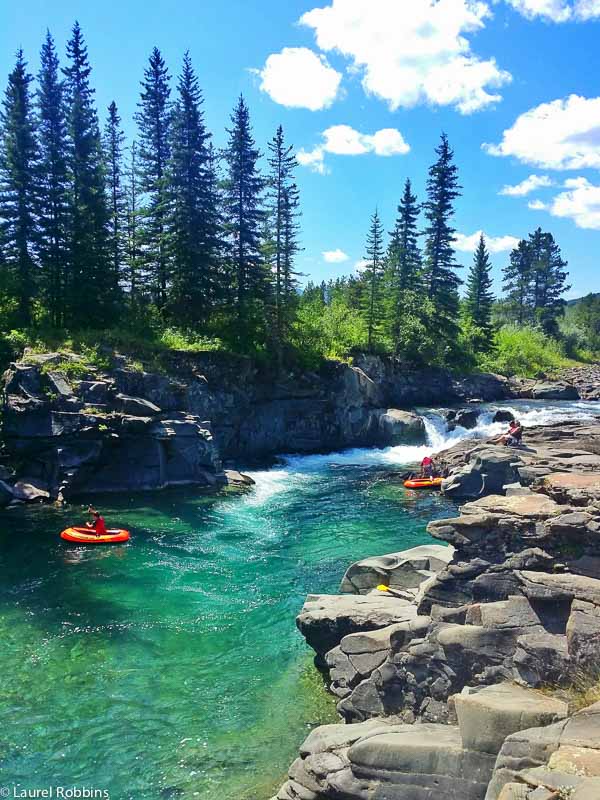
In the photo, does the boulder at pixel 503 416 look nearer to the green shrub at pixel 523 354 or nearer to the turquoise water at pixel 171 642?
the turquoise water at pixel 171 642

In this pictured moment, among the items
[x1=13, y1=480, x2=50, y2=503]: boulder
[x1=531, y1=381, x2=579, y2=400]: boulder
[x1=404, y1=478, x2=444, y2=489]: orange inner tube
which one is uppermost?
[x1=531, y1=381, x2=579, y2=400]: boulder

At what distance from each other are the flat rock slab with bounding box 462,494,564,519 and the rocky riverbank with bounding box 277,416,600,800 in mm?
33

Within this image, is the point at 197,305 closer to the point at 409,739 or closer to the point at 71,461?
the point at 71,461

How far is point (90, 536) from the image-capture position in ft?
67.3

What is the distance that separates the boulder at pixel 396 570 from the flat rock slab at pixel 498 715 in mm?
6399

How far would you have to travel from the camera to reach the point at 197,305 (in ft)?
125

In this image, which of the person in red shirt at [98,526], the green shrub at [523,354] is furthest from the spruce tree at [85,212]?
the green shrub at [523,354]

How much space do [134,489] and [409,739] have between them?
21746mm

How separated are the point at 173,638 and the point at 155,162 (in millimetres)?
37186

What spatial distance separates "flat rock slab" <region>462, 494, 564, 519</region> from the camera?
35.1 feet

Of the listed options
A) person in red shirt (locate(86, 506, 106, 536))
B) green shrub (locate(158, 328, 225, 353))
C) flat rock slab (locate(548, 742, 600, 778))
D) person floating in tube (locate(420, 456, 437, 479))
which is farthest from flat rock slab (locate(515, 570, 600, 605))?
green shrub (locate(158, 328, 225, 353))

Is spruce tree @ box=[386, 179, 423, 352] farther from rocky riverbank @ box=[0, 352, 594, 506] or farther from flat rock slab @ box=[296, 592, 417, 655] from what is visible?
flat rock slab @ box=[296, 592, 417, 655]

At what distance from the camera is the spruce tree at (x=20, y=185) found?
113 ft

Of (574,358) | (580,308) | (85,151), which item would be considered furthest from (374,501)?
(580,308)
